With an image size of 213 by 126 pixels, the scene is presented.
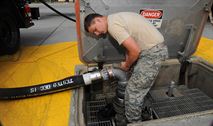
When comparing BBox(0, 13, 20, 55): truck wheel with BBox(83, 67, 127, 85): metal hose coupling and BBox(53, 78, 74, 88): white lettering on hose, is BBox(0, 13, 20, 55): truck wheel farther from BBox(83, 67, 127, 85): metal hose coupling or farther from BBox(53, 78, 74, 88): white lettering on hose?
BBox(83, 67, 127, 85): metal hose coupling

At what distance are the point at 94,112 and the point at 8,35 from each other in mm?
2819

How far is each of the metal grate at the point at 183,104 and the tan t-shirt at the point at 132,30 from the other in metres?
1.07

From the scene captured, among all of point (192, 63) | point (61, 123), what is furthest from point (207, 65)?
point (61, 123)

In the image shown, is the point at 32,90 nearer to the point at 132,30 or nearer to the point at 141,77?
the point at 141,77

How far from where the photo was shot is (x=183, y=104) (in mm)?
2828

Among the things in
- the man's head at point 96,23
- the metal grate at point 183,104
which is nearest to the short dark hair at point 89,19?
the man's head at point 96,23

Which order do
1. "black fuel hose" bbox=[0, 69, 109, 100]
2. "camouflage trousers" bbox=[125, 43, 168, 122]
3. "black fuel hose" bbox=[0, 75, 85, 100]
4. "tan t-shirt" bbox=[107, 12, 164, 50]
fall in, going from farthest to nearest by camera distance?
"black fuel hose" bbox=[0, 75, 85, 100] < "black fuel hose" bbox=[0, 69, 109, 100] < "camouflage trousers" bbox=[125, 43, 168, 122] < "tan t-shirt" bbox=[107, 12, 164, 50]

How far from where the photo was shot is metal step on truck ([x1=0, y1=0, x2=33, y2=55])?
394cm

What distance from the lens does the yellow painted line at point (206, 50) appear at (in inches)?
158

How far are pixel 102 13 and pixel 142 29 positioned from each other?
0.55 m

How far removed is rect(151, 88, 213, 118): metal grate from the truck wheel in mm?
3240

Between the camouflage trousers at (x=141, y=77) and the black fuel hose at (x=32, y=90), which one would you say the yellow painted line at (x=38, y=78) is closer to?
the black fuel hose at (x=32, y=90)

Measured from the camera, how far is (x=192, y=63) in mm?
3193

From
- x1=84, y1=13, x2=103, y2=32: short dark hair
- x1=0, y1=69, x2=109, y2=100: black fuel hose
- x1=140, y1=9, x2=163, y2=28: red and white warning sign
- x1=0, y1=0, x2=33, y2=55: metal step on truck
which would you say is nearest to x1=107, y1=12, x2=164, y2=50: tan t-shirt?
x1=84, y1=13, x2=103, y2=32: short dark hair
